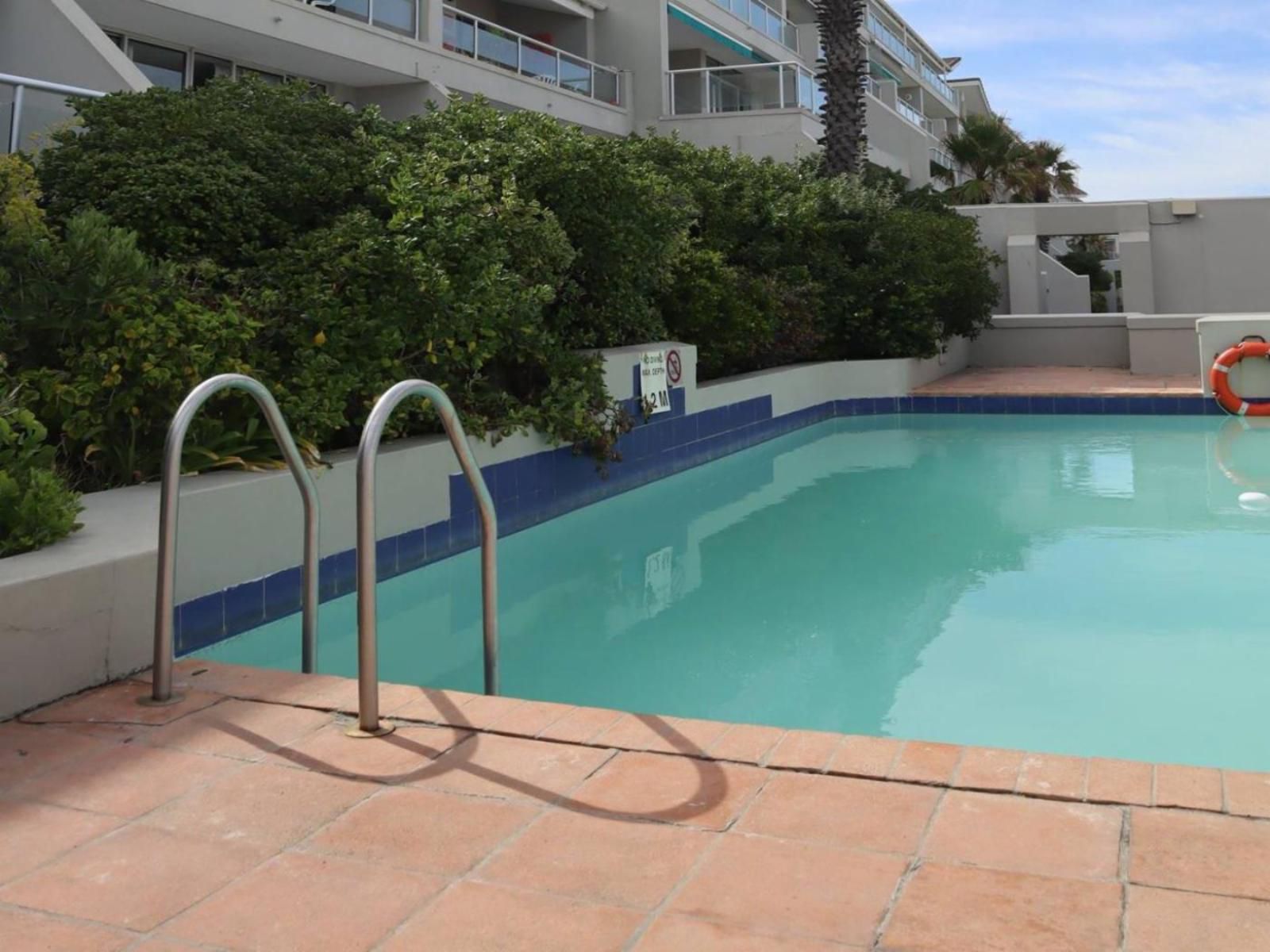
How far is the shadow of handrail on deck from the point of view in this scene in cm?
301

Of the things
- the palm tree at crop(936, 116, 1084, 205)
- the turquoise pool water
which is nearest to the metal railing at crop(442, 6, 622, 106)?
the turquoise pool water

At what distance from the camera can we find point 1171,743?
14.9 feet

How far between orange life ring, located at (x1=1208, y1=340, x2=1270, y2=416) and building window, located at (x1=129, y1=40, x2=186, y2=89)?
1285cm

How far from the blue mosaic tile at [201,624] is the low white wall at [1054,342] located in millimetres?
16779

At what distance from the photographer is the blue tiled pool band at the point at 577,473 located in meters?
5.87

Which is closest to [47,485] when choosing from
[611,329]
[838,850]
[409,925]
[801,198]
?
[409,925]

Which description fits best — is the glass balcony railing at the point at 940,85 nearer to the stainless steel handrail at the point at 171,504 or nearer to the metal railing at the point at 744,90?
the metal railing at the point at 744,90

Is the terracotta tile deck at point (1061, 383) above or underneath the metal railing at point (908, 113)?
underneath

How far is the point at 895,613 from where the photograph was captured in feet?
21.2

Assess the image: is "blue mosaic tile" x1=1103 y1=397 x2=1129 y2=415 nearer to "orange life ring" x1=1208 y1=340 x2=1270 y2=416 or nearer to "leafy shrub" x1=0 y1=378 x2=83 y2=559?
"orange life ring" x1=1208 y1=340 x2=1270 y2=416

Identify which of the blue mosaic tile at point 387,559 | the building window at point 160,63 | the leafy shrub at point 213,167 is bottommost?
the blue mosaic tile at point 387,559

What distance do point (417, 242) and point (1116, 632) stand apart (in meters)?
4.66

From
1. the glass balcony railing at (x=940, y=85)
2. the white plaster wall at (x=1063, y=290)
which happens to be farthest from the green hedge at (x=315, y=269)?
the glass balcony railing at (x=940, y=85)

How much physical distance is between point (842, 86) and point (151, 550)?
1758 cm
